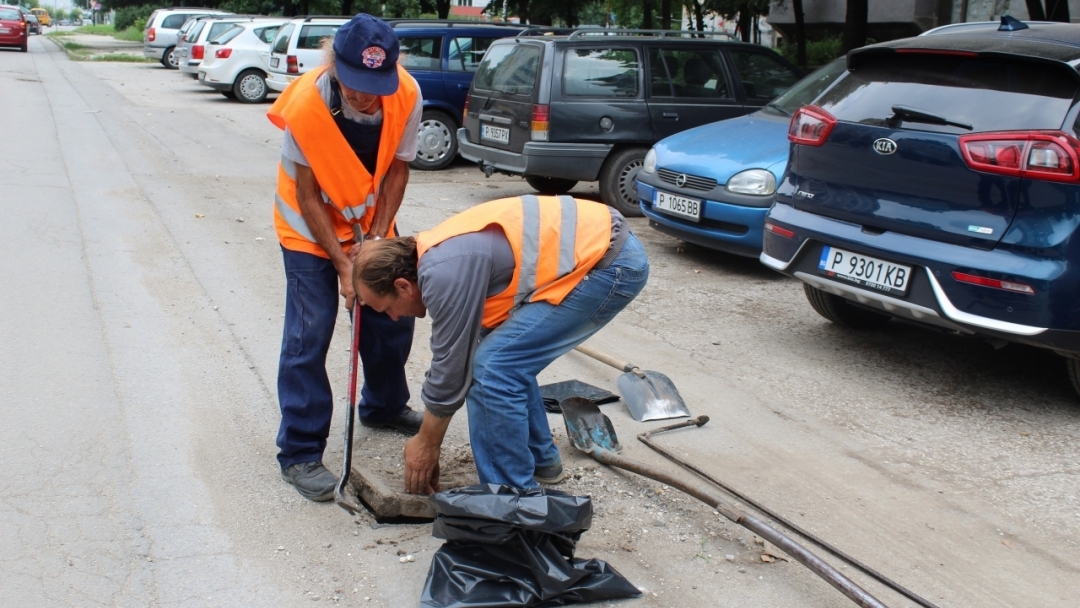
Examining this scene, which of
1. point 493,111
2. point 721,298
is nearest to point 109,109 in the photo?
point 493,111

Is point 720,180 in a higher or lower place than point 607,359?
higher

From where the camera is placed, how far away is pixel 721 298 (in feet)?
22.1

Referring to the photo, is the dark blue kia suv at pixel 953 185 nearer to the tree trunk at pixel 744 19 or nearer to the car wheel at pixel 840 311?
the car wheel at pixel 840 311

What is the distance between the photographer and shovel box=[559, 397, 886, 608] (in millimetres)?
2965

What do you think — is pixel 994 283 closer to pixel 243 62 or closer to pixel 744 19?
pixel 243 62

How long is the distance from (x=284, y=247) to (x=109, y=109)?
51.6 feet

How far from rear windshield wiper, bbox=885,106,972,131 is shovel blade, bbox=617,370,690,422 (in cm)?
170

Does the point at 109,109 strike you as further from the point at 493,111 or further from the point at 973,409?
the point at 973,409

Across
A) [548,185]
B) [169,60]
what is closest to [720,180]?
[548,185]

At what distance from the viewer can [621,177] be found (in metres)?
9.44

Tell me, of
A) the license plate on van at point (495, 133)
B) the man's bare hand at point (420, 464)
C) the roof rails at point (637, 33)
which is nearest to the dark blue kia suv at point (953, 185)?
the man's bare hand at point (420, 464)

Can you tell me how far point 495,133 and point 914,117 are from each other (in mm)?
5652

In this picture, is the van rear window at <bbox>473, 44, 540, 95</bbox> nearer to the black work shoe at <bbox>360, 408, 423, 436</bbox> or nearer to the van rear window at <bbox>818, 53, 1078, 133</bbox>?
the van rear window at <bbox>818, 53, 1078, 133</bbox>

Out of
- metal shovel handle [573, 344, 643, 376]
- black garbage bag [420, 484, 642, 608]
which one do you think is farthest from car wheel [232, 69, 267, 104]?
black garbage bag [420, 484, 642, 608]
